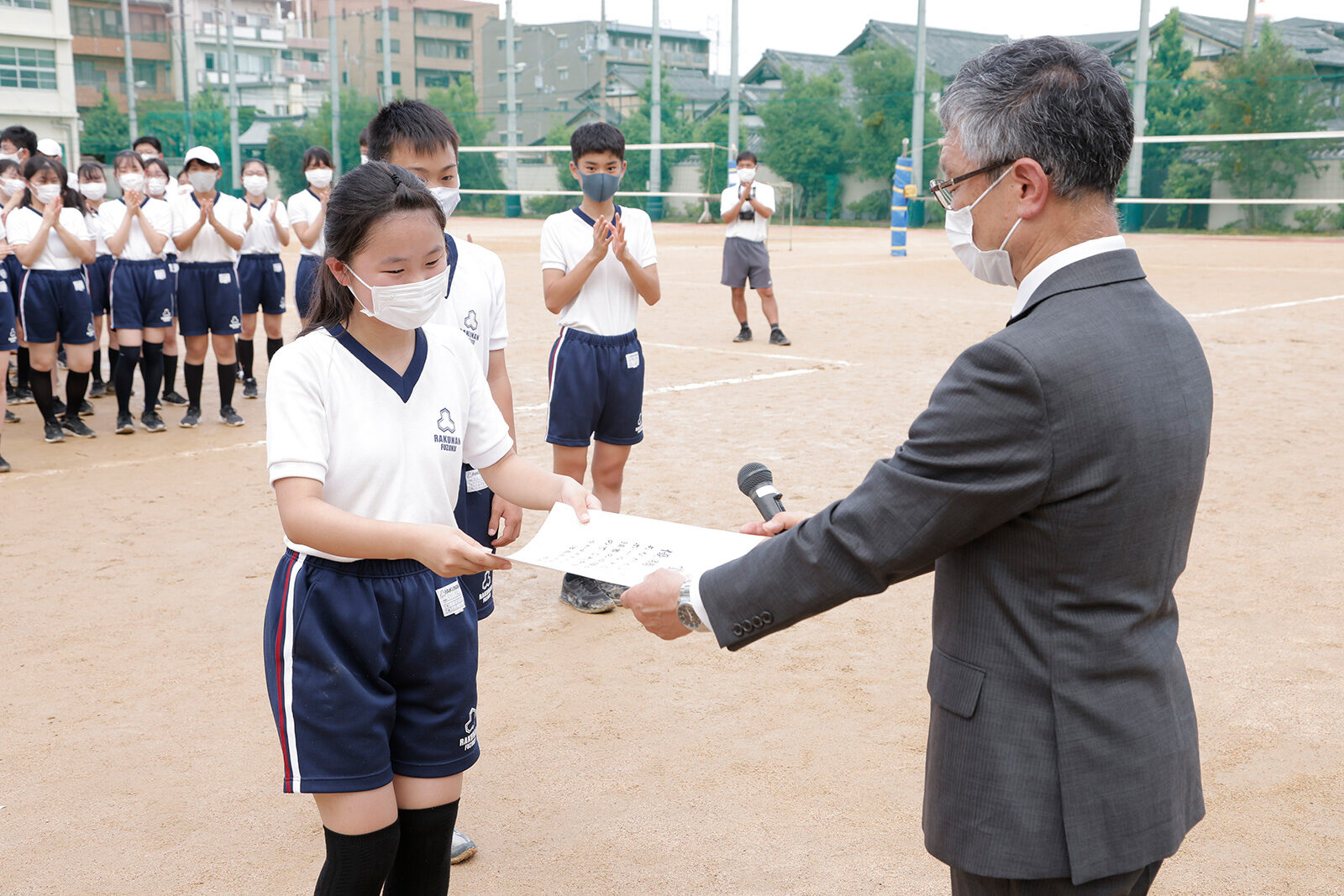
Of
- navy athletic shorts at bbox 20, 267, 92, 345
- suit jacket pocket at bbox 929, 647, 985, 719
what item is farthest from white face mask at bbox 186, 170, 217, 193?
suit jacket pocket at bbox 929, 647, 985, 719

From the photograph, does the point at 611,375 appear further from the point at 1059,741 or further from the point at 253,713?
the point at 1059,741

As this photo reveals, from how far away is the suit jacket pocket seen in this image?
5.84 feet

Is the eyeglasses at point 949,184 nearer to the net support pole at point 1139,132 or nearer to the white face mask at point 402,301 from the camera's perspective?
the white face mask at point 402,301

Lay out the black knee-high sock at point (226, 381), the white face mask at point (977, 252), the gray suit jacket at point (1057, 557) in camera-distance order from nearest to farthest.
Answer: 1. the gray suit jacket at point (1057, 557)
2. the white face mask at point (977, 252)
3. the black knee-high sock at point (226, 381)

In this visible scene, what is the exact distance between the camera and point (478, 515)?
3.74m

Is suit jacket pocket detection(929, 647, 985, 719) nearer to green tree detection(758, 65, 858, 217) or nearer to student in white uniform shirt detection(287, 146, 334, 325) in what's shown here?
student in white uniform shirt detection(287, 146, 334, 325)

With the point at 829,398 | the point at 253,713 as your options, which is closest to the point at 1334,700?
the point at 253,713

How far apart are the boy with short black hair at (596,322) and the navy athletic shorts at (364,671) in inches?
112

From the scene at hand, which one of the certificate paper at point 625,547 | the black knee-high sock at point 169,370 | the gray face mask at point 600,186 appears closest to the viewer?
the certificate paper at point 625,547

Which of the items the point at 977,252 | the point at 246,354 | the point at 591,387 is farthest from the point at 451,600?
the point at 246,354

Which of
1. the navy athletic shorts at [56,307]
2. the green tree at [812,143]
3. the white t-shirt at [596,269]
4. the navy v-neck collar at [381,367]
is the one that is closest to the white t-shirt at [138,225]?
the navy athletic shorts at [56,307]

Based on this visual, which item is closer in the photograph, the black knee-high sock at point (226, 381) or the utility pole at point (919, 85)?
the black knee-high sock at point (226, 381)

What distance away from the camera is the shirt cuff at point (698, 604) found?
6.59ft

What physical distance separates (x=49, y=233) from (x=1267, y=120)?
32.5 meters
